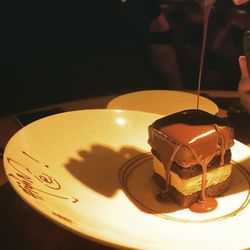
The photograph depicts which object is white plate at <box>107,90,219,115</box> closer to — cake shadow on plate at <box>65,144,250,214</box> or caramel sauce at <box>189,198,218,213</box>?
cake shadow on plate at <box>65,144,250,214</box>

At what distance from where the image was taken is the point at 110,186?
110 cm

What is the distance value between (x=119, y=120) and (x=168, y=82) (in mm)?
1286

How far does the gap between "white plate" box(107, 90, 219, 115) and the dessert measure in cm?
40

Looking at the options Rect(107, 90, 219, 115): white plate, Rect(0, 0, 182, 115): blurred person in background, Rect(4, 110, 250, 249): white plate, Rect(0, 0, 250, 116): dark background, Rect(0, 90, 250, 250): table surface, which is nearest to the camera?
Rect(4, 110, 250, 249): white plate

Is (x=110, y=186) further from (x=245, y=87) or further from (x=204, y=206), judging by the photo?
(x=245, y=87)

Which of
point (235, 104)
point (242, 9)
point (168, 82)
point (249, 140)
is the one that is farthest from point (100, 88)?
point (249, 140)

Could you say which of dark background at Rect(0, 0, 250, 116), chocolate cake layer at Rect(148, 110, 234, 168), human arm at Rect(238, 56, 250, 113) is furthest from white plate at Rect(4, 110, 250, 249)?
dark background at Rect(0, 0, 250, 116)

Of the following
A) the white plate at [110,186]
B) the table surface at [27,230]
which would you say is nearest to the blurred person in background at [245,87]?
the white plate at [110,186]

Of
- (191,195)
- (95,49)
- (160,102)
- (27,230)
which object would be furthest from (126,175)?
(95,49)

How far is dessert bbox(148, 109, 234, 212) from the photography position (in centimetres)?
100

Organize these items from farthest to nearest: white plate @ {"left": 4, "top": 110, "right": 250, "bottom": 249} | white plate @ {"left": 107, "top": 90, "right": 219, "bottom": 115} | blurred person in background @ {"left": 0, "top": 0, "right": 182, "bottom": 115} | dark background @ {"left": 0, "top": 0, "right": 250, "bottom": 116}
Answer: blurred person in background @ {"left": 0, "top": 0, "right": 182, "bottom": 115} < dark background @ {"left": 0, "top": 0, "right": 250, "bottom": 116} < white plate @ {"left": 107, "top": 90, "right": 219, "bottom": 115} < white plate @ {"left": 4, "top": 110, "right": 250, "bottom": 249}

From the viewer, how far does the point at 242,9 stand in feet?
8.02

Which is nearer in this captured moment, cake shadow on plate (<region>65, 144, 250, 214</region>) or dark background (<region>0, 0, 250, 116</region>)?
cake shadow on plate (<region>65, 144, 250, 214</region>)

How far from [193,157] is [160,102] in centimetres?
63
